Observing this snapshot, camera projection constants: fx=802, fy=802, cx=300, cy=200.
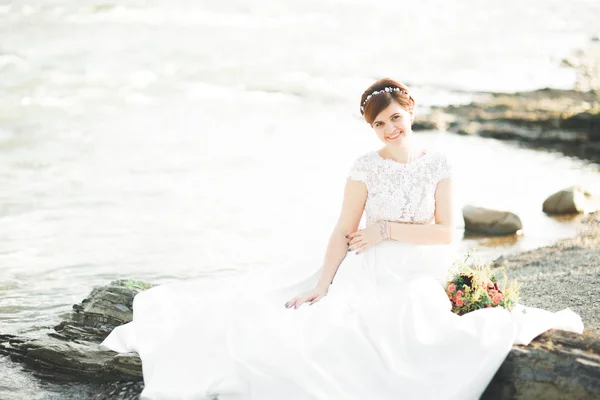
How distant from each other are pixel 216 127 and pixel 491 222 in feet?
40.7

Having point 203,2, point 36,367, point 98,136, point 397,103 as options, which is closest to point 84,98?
point 98,136

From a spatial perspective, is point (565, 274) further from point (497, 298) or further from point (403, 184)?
point (403, 184)

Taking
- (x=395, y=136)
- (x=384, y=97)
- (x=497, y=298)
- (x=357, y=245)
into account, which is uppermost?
(x=384, y=97)

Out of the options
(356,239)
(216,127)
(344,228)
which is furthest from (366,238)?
(216,127)

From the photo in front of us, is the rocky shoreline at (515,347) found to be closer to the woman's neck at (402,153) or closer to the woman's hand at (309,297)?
the woman's hand at (309,297)

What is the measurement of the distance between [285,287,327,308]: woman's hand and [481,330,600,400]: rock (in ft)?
3.79

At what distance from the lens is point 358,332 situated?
438cm

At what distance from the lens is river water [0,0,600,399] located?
35.4ft

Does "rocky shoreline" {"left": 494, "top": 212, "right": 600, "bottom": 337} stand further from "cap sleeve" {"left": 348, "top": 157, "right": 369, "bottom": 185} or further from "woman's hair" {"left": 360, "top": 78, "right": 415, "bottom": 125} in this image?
"woman's hair" {"left": 360, "top": 78, "right": 415, "bottom": 125}

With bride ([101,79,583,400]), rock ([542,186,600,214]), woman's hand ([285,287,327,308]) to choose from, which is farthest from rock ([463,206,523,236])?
woman's hand ([285,287,327,308])

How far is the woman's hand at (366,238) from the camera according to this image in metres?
4.98

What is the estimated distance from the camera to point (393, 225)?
496 centimetres

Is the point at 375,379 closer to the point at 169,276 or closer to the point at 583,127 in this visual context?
the point at 169,276

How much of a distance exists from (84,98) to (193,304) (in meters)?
20.5
